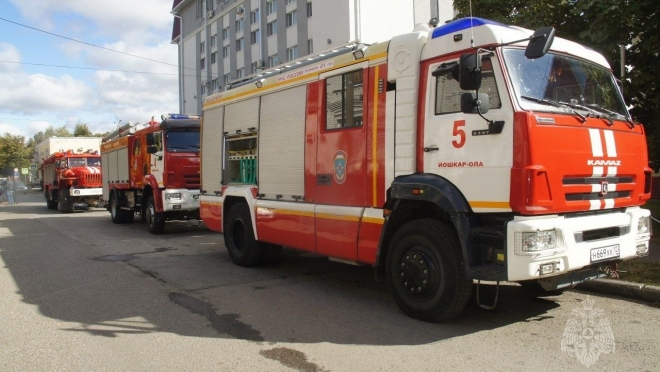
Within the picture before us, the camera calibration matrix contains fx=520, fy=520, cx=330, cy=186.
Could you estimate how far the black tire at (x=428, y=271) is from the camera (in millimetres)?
4852

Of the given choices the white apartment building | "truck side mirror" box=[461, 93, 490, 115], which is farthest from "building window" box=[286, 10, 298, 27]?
"truck side mirror" box=[461, 93, 490, 115]

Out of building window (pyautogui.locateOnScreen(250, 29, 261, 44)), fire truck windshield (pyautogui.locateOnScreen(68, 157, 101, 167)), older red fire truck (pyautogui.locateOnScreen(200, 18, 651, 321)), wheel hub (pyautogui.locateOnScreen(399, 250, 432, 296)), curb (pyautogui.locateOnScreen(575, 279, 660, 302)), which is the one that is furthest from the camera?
building window (pyautogui.locateOnScreen(250, 29, 261, 44))

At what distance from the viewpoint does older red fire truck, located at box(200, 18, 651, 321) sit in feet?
14.6

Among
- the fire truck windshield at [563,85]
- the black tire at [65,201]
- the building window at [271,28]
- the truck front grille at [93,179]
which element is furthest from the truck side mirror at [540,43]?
the building window at [271,28]

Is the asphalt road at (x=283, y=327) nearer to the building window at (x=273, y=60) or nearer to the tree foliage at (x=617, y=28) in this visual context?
the tree foliage at (x=617, y=28)

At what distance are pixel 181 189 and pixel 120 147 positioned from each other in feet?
16.5

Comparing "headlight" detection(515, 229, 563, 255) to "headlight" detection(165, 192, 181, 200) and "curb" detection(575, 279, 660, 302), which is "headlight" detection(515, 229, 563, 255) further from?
"headlight" detection(165, 192, 181, 200)

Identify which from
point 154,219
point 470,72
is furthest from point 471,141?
point 154,219

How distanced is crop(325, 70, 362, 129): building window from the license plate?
110 inches

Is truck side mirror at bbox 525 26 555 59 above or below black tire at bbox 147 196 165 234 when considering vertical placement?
above

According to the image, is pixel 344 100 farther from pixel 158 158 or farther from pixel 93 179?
pixel 93 179

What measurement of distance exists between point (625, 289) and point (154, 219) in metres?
10.9

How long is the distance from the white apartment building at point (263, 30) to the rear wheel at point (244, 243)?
16.7ft

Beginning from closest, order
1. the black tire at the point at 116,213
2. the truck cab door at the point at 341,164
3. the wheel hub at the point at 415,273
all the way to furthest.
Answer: the wheel hub at the point at 415,273
the truck cab door at the point at 341,164
the black tire at the point at 116,213
